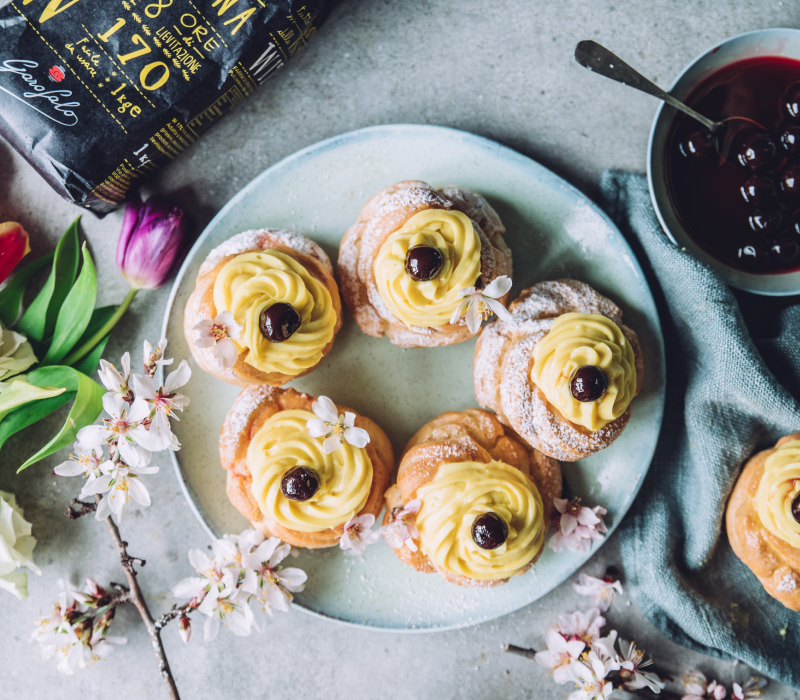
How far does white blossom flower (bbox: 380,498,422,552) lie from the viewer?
1.77 m

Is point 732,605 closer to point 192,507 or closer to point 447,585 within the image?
point 447,585

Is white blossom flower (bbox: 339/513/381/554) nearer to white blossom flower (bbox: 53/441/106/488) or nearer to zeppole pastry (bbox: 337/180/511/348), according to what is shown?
zeppole pastry (bbox: 337/180/511/348)

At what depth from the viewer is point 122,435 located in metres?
1.65

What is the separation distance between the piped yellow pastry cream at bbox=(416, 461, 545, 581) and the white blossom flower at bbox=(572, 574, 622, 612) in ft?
1.44

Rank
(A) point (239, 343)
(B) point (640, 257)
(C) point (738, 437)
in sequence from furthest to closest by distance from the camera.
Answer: (B) point (640, 257) < (C) point (738, 437) < (A) point (239, 343)

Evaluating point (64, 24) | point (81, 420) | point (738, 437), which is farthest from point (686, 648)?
point (64, 24)

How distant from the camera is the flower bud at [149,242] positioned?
2.03 m

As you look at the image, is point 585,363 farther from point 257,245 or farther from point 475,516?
point 257,245

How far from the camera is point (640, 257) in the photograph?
2.06m

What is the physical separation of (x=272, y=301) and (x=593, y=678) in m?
1.70

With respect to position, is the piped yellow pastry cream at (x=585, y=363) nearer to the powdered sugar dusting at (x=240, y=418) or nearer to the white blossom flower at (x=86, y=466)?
the powdered sugar dusting at (x=240, y=418)

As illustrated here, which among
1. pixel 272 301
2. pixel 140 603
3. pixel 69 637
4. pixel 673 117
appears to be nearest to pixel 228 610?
pixel 140 603

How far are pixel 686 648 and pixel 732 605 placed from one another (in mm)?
250

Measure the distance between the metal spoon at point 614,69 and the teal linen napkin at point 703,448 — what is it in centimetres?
28
